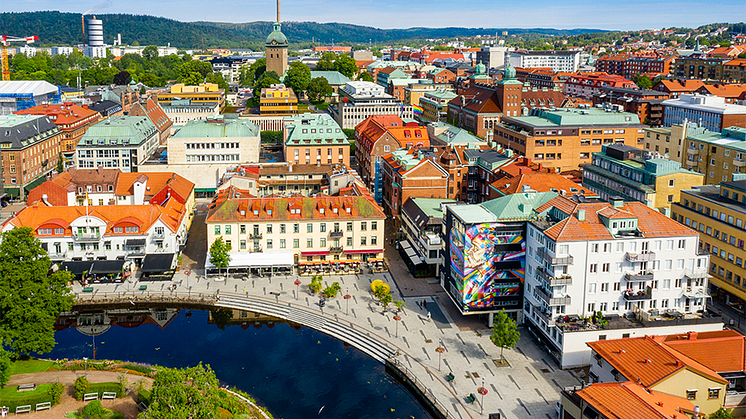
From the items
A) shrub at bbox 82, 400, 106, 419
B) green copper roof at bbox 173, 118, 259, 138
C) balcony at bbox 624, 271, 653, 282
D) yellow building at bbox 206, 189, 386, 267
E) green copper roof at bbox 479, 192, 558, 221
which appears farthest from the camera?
green copper roof at bbox 173, 118, 259, 138

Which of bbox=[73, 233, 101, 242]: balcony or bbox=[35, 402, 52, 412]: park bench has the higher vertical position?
bbox=[73, 233, 101, 242]: balcony

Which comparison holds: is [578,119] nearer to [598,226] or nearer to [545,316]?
[598,226]

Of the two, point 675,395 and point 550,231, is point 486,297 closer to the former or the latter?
point 550,231

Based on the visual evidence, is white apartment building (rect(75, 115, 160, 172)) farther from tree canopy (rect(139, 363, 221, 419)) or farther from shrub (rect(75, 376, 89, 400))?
tree canopy (rect(139, 363, 221, 419))

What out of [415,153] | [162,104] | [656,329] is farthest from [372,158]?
[162,104]

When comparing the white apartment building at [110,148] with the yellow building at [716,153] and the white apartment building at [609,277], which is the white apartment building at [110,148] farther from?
the yellow building at [716,153]

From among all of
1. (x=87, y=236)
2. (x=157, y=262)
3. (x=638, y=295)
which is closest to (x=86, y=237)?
(x=87, y=236)

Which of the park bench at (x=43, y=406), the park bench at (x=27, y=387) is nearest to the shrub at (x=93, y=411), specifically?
the park bench at (x=43, y=406)

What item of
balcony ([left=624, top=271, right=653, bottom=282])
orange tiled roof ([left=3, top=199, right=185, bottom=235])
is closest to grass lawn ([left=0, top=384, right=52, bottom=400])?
orange tiled roof ([left=3, top=199, right=185, bottom=235])
